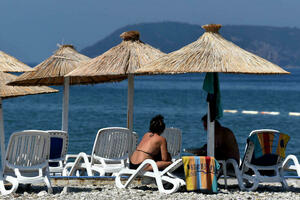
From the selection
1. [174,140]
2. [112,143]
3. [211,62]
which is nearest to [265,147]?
[211,62]

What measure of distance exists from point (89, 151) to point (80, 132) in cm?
890

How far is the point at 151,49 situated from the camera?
8805 millimetres

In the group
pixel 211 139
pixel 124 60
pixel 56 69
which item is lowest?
pixel 211 139

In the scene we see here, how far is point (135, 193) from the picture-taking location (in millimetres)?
6363

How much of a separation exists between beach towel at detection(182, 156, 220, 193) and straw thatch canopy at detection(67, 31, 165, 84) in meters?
2.01

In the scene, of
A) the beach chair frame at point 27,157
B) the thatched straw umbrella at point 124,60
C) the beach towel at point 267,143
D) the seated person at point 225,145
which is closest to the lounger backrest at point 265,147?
the beach towel at point 267,143

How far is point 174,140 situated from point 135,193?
82.3 inches

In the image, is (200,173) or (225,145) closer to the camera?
(200,173)

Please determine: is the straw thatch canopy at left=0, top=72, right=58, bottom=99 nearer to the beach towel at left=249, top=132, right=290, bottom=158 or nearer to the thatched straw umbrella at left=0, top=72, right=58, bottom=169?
the thatched straw umbrella at left=0, top=72, right=58, bottom=169

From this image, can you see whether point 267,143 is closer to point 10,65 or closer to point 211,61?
point 211,61

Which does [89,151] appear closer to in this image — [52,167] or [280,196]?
[52,167]

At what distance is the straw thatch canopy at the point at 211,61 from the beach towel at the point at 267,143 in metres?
0.73

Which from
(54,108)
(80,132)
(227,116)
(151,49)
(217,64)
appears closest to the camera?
(217,64)

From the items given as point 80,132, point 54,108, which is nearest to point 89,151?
point 80,132
